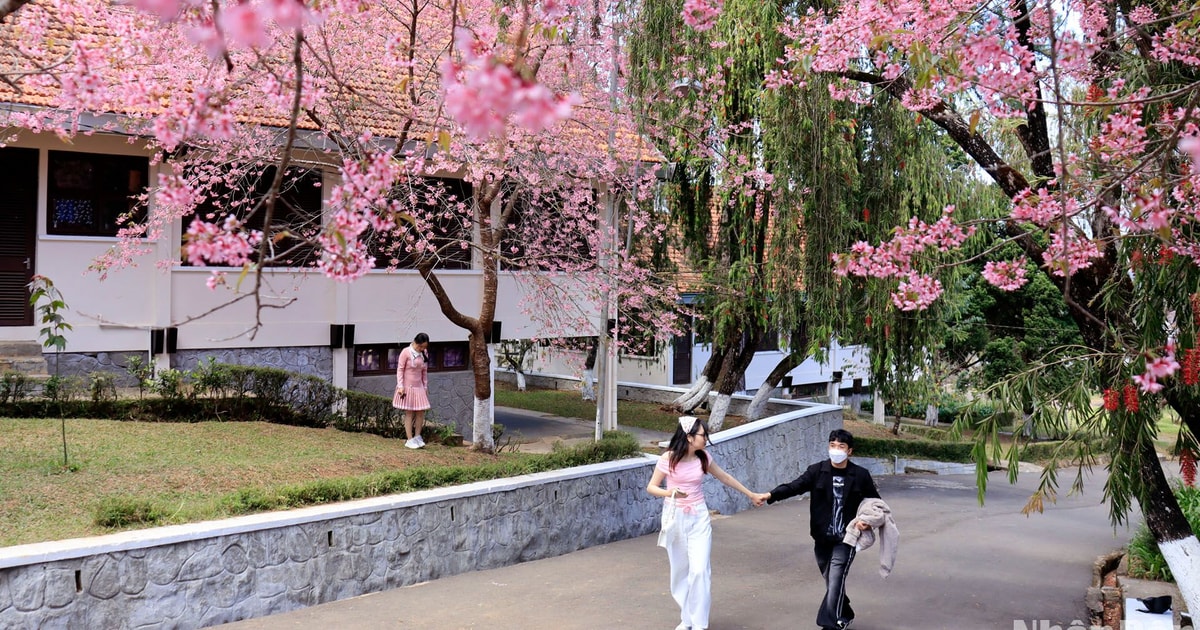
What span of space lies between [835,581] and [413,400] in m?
6.84

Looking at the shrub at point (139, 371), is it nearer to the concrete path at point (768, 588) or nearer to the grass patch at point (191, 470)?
the grass patch at point (191, 470)

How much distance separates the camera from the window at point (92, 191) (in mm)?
13383

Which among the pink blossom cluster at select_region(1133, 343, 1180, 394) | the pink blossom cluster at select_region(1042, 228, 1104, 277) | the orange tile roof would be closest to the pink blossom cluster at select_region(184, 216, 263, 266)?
the pink blossom cluster at select_region(1133, 343, 1180, 394)

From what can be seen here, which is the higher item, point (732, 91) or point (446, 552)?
Result: point (732, 91)

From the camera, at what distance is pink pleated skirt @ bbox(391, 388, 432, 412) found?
13.0m

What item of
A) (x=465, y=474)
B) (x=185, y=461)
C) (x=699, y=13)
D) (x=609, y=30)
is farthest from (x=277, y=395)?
(x=699, y=13)

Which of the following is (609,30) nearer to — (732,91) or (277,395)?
(732,91)

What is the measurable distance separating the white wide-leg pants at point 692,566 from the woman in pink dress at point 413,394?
5740mm

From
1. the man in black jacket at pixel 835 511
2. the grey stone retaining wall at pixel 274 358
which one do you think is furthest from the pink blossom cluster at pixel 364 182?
the grey stone retaining wall at pixel 274 358

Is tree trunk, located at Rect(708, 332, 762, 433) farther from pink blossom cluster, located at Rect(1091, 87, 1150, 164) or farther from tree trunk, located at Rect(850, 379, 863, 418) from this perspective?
tree trunk, located at Rect(850, 379, 863, 418)

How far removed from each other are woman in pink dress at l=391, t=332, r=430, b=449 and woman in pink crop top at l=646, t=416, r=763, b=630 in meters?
5.66

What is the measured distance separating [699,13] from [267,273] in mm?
8296

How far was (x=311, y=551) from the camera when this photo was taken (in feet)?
28.0

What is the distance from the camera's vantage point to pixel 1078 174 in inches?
328
